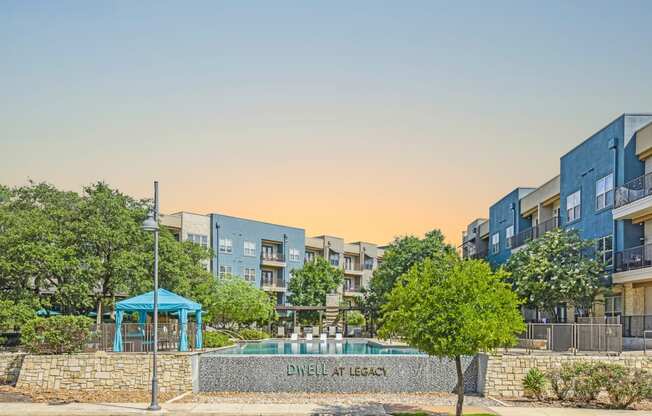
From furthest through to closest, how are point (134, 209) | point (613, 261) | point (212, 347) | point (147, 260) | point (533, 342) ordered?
point (134, 209), point (147, 260), point (212, 347), point (613, 261), point (533, 342)

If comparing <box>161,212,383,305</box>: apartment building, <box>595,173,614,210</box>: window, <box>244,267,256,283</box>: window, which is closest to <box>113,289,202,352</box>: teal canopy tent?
<box>595,173,614,210</box>: window

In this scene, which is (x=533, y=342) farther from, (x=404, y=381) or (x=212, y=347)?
(x=212, y=347)

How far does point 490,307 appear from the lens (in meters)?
18.9

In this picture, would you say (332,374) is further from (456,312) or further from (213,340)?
(213,340)

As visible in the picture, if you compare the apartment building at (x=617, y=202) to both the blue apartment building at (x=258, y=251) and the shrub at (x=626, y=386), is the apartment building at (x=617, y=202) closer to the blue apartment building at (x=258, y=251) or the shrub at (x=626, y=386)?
the shrub at (x=626, y=386)

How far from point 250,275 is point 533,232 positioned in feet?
109

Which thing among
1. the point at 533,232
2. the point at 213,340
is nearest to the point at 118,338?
the point at 213,340

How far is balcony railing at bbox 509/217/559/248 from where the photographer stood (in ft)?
134

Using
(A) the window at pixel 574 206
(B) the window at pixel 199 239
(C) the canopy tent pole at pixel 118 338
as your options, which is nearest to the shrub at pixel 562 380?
(A) the window at pixel 574 206

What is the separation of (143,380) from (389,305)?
10493mm

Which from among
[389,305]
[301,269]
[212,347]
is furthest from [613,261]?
[301,269]

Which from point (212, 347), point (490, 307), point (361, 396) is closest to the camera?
point (490, 307)

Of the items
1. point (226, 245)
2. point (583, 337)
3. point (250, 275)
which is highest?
point (226, 245)

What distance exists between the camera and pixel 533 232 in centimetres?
4466
